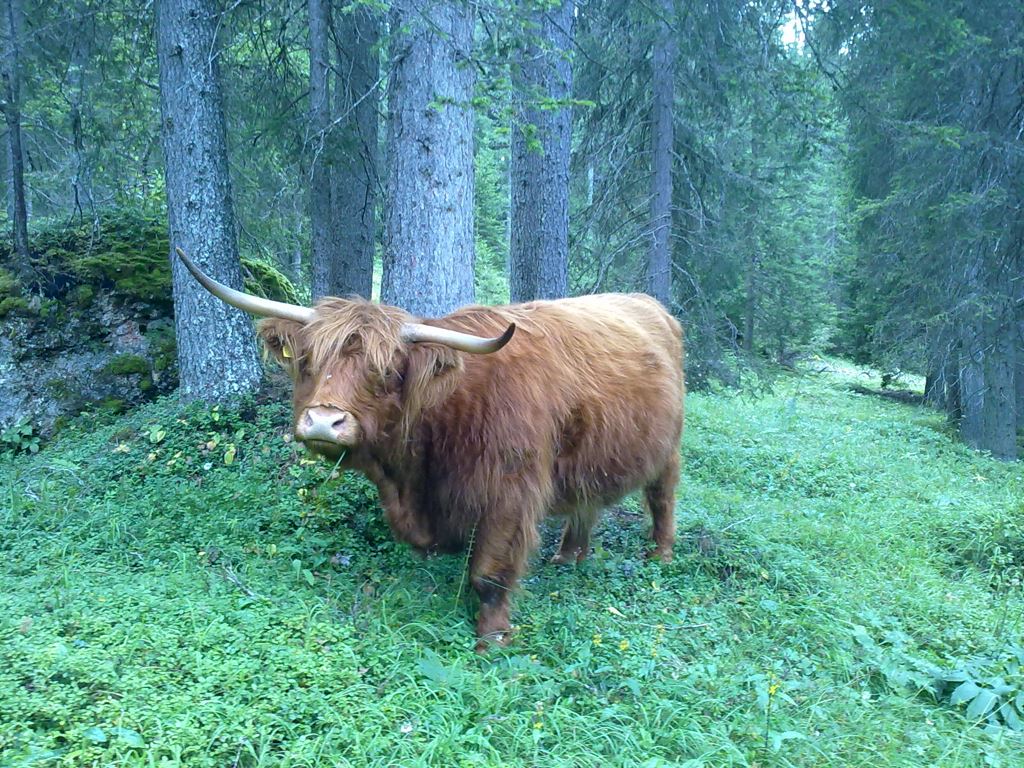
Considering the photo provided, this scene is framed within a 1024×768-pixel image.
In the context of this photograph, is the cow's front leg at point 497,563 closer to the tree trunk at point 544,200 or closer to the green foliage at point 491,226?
the tree trunk at point 544,200

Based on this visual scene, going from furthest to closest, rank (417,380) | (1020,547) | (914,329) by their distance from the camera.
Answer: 1. (914,329)
2. (1020,547)
3. (417,380)

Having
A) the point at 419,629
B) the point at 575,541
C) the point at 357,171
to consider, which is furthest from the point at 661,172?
the point at 419,629

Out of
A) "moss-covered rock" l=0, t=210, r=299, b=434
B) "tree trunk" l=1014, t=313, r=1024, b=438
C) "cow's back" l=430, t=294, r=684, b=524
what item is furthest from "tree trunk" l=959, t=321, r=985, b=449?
"moss-covered rock" l=0, t=210, r=299, b=434

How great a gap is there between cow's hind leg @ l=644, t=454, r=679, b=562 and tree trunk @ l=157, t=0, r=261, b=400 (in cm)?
349

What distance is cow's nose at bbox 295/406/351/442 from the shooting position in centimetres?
364

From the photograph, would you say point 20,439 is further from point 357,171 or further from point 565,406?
point 565,406

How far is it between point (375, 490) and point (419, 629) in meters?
1.61

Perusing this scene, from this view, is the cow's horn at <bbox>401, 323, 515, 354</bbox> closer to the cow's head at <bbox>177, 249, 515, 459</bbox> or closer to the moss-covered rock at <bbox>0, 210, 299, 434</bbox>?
the cow's head at <bbox>177, 249, 515, 459</bbox>

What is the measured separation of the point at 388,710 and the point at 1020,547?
565 centimetres

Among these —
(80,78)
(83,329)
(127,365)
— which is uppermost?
(80,78)

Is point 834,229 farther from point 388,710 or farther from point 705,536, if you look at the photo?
point 388,710

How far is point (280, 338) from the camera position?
431 cm

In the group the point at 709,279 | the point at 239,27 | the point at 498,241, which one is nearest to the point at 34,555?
the point at 239,27

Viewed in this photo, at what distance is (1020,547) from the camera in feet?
20.8
